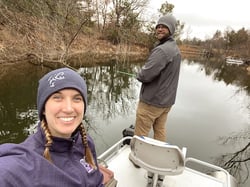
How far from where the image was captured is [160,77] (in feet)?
7.57

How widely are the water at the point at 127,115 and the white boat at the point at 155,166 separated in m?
1.94

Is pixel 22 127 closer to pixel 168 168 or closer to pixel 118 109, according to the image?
pixel 118 109

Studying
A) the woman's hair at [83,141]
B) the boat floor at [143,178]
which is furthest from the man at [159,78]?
the woman's hair at [83,141]

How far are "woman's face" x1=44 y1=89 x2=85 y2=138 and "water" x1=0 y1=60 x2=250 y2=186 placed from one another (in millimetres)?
3441

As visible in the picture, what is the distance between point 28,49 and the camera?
25.0 ft

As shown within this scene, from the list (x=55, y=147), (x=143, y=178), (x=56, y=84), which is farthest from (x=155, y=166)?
(x=56, y=84)

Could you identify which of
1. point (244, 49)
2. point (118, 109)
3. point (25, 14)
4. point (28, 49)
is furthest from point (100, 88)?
point (244, 49)

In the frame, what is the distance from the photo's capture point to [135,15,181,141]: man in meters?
2.22

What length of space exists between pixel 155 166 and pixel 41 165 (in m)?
1.17

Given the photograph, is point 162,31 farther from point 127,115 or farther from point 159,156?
point 127,115

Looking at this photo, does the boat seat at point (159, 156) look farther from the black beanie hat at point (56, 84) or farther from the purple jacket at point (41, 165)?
the black beanie hat at point (56, 84)

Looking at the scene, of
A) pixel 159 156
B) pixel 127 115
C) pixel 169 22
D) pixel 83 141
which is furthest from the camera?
pixel 127 115

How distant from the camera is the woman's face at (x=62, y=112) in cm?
101

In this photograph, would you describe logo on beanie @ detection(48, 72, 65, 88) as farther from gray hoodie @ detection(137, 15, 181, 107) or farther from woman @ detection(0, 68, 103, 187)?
gray hoodie @ detection(137, 15, 181, 107)
